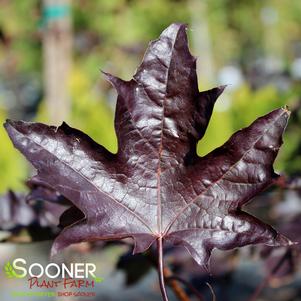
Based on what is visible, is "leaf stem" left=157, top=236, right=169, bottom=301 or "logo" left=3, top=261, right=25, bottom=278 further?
"logo" left=3, top=261, right=25, bottom=278

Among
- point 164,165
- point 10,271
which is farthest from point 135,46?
point 164,165

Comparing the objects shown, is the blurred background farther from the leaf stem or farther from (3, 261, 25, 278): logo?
the leaf stem

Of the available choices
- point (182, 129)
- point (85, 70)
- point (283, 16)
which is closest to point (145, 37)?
point (85, 70)

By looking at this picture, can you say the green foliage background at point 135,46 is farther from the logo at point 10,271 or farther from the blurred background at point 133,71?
the logo at point 10,271

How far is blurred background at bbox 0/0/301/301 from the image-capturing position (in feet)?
4.46

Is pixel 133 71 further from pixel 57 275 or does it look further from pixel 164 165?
pixel 164 165

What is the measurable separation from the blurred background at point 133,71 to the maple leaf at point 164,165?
99 mm

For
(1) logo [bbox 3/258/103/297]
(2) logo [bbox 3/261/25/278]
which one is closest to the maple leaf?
(1) logo [bbox 3/258/103/297]

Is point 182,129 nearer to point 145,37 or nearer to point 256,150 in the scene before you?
point 256,150

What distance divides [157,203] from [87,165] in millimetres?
80

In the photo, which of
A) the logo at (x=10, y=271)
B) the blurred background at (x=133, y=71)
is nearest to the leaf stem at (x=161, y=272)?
the blurred background at (x=133, y=71)

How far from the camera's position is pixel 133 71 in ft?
11.2

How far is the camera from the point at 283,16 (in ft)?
37.9

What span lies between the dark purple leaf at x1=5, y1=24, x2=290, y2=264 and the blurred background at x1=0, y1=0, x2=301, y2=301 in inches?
3.9
